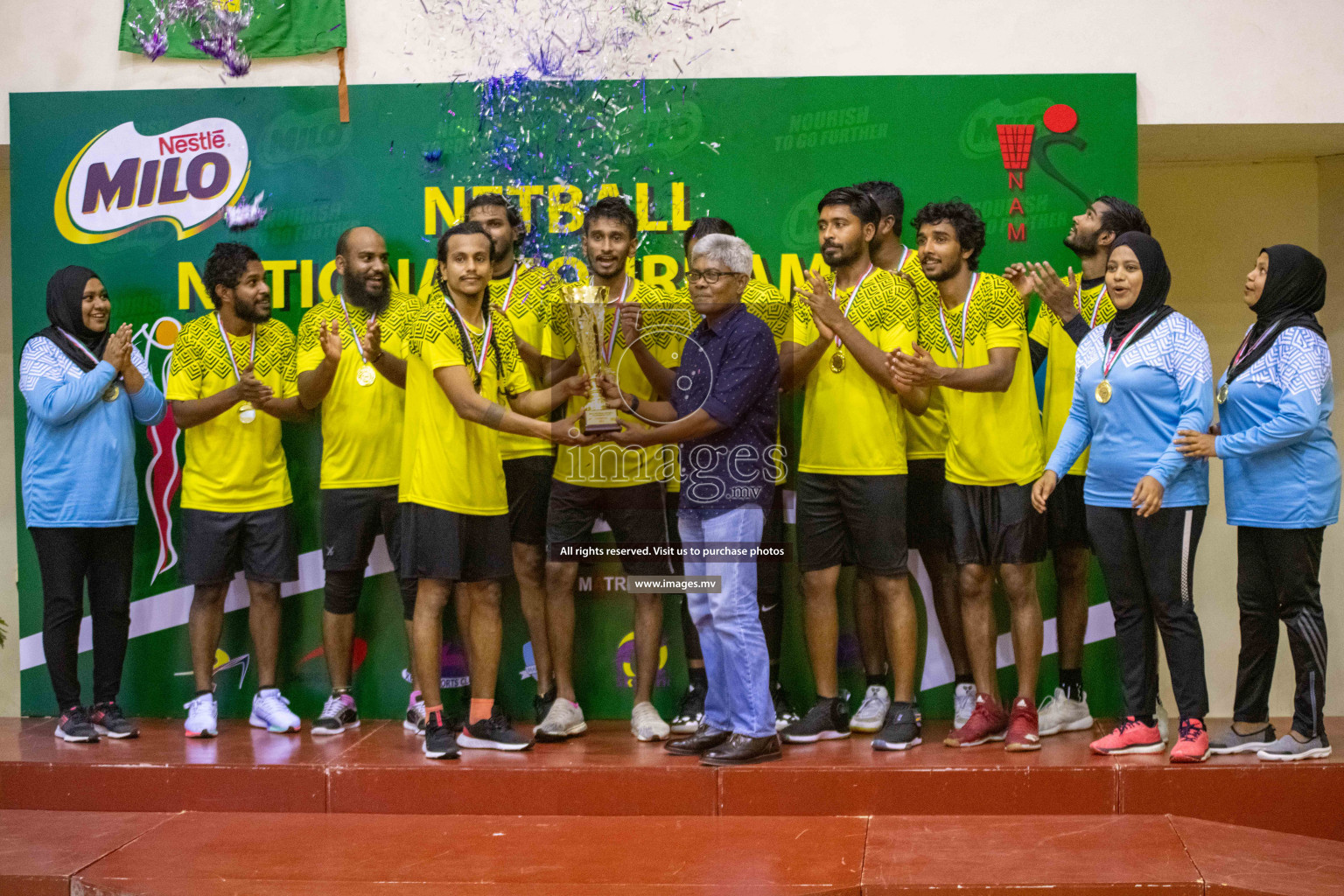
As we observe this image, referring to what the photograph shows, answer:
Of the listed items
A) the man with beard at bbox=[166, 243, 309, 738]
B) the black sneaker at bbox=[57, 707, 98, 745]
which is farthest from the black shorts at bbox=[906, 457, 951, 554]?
the black sneaker at bbox=[57, 707, 98, 745]

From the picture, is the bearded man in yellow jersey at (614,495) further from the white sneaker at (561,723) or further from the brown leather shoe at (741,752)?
the brown leather shoe at (741,752)

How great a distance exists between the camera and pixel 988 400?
4383 millimetres

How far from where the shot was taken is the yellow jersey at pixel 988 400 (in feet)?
14.3

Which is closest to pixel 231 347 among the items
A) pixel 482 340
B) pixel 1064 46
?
pixel 482 340

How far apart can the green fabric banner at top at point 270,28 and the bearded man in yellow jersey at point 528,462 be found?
107 cm

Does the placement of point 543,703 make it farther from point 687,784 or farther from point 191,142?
point 191,142

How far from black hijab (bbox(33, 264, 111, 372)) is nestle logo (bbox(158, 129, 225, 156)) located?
68 centimetres

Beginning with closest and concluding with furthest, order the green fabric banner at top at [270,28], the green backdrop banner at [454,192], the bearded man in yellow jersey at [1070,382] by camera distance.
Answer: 1. the bearded man in yellow jersey at [1070,382]
2. the green backdrop banner at [454,192]
3. the green fabric banner at top at [270,28]

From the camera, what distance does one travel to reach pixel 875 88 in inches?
196

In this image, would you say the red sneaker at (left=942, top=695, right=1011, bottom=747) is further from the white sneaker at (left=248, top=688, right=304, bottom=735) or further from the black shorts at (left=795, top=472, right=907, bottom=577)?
the white sneaker at (left=248, top=688, right=304, bottom=735)

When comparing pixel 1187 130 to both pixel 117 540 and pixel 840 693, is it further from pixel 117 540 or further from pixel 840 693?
pixel 117 540

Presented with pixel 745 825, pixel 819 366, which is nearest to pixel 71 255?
pixel 819 366


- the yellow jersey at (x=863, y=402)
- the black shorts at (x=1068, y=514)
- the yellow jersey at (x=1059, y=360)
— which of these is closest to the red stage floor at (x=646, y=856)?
the black shorts at (x=1068, y=514)

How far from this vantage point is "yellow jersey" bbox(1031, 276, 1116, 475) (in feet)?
15.2
